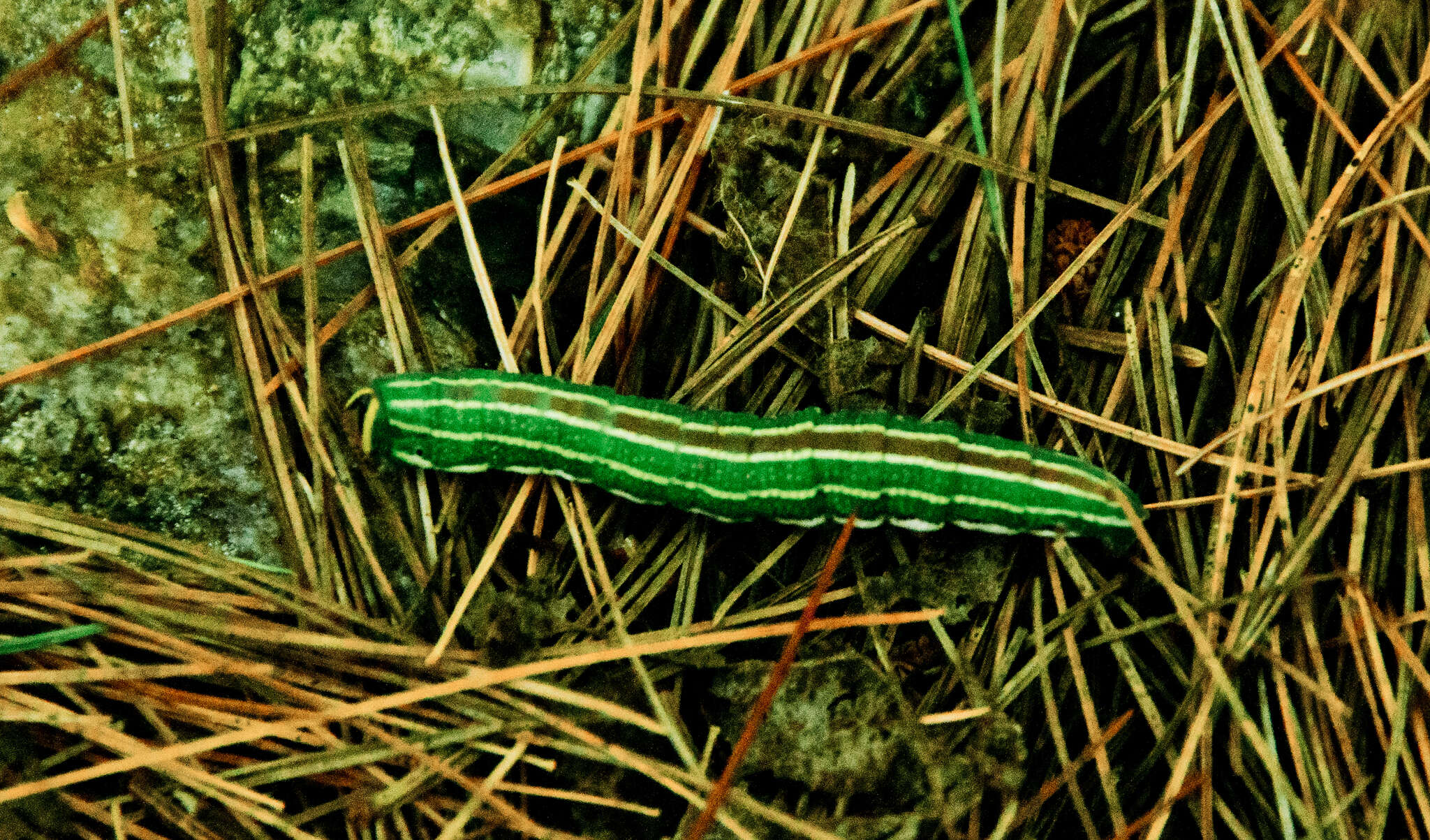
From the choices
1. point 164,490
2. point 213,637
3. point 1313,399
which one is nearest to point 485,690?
point 213,637

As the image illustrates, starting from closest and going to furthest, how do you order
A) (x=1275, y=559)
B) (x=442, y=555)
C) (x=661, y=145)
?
1. (x=1275, y=559)
2. (x=442, y=555)
3. (x=661, y=145)

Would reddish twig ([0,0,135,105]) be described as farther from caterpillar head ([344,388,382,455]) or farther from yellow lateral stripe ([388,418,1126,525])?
yellow lateral stripe ([388,418,1126,525])

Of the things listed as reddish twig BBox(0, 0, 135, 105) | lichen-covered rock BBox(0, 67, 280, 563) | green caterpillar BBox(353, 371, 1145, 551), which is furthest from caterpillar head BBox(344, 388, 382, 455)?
reddish twig BBox(0, 0, 135, 105)

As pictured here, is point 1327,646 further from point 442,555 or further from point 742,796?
point 442,555

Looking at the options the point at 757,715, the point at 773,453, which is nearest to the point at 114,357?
the point at 773,453

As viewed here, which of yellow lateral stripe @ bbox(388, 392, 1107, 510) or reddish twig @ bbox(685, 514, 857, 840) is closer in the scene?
reddish twig @ bbox(685, 514, 857, 840)

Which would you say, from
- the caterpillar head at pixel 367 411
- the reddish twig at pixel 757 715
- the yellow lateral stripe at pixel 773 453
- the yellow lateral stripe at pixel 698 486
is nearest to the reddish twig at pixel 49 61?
the caterpillar head at pixel 367 411

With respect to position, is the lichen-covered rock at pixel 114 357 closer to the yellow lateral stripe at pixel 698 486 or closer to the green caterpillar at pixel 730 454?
the green caterpillar at pixel 730 454
